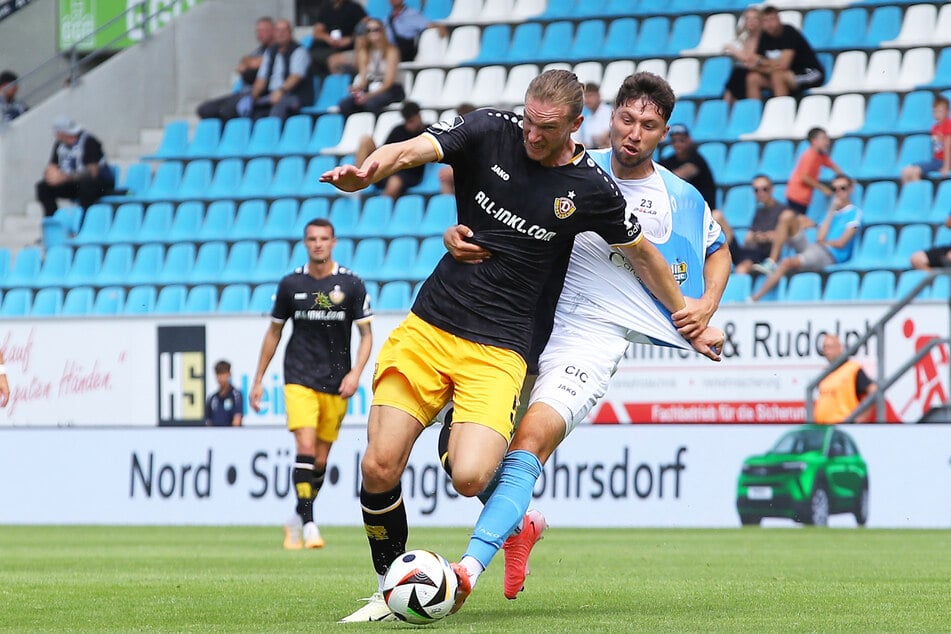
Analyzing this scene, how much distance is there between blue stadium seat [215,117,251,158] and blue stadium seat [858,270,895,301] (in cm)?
937

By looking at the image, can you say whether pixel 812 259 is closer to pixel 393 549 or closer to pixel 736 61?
pixel 736 61

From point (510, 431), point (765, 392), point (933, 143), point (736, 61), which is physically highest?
point (736, 61)

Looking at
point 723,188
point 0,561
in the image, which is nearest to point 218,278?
point 723,188

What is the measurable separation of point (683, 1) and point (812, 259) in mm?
5775

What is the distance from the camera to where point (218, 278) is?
21.5m

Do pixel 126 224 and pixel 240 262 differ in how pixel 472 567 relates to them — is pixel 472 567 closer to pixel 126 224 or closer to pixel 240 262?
pixel 240 262

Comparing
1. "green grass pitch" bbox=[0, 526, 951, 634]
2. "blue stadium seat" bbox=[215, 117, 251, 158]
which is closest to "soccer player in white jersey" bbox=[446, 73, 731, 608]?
"green grass pitch" bbox=[0, 526, 951, 634]

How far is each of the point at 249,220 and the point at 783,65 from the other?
23.1 feet

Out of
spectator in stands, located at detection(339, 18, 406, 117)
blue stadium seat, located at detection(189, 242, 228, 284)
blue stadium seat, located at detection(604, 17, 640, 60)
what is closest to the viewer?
blue stadium seat, located at detection(189, 242, 228, 284)

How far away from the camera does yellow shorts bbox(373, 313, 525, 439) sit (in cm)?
700

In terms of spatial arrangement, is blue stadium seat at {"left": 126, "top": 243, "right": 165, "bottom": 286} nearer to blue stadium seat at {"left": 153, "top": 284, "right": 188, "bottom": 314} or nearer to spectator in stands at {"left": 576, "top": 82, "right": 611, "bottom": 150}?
blue stadium seat at {"left": 153, "top": 284, "right": 188, "bottom": 314}

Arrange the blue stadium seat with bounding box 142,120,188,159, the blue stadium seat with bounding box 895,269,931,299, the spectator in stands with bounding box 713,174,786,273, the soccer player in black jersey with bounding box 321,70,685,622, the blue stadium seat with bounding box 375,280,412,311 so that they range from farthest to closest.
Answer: the blue stadium seat with bounding box 142,120,188,159
the blue stadium seat with bounding box 375,280,412,311
the spectator in stands with bounding box 713,174,786,273
the blue stadium seat with bounding box 895,269,931,299
the soccer player in black jersey with bounding box 321,70,685,622

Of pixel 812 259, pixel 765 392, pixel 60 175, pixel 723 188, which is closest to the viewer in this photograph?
pixel 765 392

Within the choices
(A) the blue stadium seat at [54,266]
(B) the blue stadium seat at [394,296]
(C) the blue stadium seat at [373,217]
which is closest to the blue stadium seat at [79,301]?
(A) the blue stadium seat at [54,266]
